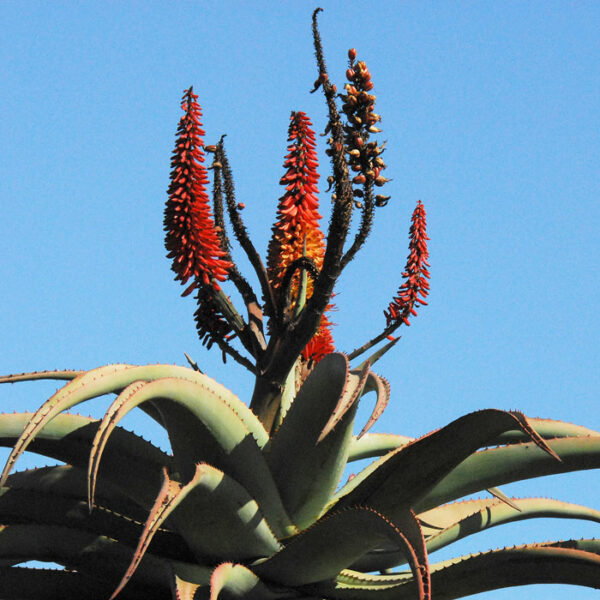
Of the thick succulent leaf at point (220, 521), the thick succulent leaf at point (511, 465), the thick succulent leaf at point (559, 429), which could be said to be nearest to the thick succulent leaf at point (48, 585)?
the thick succulent leaf at point (220, 521)

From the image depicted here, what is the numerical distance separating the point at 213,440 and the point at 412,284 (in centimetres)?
148

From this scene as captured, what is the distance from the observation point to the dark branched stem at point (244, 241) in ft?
17.1

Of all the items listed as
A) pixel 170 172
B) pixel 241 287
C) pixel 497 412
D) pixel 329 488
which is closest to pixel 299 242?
pixel 241 287

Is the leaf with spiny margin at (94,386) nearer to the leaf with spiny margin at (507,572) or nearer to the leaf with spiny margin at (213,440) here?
the leaf with spiny margin at (213,440)

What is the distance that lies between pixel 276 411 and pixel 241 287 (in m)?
0.68

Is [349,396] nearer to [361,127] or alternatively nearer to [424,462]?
[424,462]

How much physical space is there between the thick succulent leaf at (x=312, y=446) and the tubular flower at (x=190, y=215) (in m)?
0.86

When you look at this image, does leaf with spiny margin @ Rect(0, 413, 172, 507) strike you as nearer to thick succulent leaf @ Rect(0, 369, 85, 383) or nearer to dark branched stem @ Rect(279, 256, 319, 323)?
thick succulent leaf @ Rect(0, 369, 85, 383)

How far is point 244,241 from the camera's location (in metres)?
5.29

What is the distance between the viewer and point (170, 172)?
4.95 m

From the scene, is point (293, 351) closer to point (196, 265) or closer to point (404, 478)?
point (196, 265)

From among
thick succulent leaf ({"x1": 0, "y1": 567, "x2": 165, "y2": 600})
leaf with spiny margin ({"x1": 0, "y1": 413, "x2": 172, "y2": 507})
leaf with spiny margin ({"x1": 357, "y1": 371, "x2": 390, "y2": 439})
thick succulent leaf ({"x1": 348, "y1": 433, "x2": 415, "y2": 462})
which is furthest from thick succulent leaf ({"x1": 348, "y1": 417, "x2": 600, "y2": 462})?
thick succulent leaf ({"x1": 0, "y1": 567, "x2": 165, "y2": 600})

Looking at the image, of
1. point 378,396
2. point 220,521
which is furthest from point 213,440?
point 378,396

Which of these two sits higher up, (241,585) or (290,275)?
(290,275)
